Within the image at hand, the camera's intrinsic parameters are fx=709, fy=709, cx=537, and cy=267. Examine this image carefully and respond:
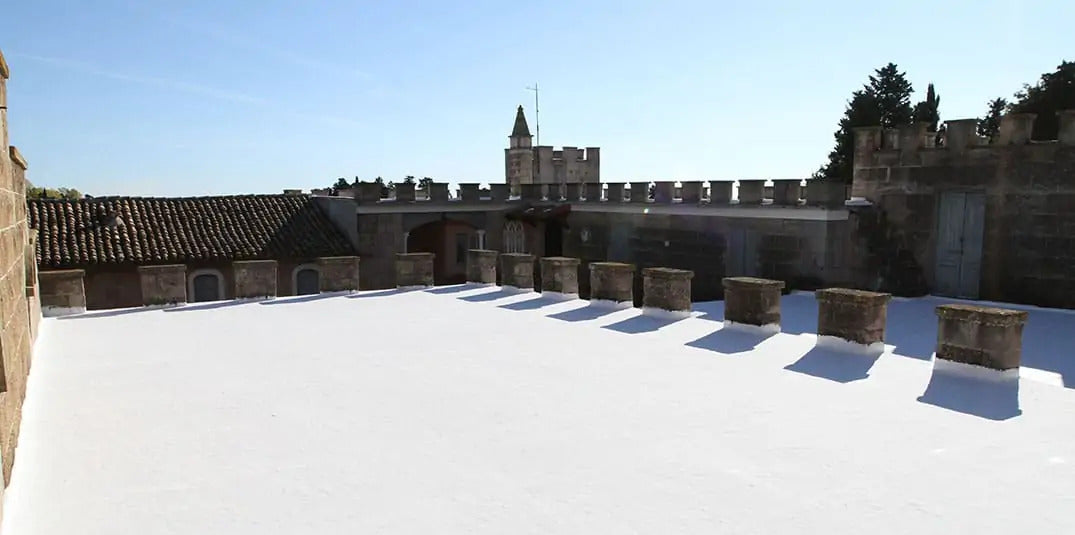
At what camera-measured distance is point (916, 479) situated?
456 cm

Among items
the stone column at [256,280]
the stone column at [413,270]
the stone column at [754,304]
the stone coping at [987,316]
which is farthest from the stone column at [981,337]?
the stone column at [256,280]

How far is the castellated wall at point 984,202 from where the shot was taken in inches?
465

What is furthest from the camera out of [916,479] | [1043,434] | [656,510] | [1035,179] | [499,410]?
[1035,179]

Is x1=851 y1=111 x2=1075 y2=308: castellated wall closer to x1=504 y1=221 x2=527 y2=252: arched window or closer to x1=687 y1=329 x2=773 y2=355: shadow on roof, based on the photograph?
x1=687 y1=329 x2=773 y2=355: shadow on roof

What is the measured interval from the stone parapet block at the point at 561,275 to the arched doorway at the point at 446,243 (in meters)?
11.6

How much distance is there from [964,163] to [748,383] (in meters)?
8.80

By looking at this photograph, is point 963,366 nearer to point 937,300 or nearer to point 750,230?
point 937,300

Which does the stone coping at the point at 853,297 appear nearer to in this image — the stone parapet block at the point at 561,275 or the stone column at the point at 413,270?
the stone parapet block at the point at 561,275

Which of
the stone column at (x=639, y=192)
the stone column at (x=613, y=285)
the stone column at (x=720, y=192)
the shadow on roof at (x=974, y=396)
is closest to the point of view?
the shadow on roof at (x=974, y=396)

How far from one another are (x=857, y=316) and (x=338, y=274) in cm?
917

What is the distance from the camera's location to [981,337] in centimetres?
682

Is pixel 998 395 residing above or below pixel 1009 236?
below

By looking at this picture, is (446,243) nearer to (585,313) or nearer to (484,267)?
(484,267)

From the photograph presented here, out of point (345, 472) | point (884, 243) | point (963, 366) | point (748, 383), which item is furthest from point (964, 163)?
point (345, 472)
